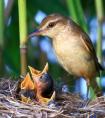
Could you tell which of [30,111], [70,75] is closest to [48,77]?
[30,111]

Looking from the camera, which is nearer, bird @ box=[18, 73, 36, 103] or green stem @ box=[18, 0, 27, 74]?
green stem @ box=[18, 0, 27, 74]

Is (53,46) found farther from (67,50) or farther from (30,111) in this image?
(30,111)

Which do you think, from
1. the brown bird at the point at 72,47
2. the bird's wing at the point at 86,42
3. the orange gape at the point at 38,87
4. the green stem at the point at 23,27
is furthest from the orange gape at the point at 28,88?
the bird's wing at the point at 86,42

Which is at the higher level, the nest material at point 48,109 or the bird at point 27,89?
the bird at point 27,89

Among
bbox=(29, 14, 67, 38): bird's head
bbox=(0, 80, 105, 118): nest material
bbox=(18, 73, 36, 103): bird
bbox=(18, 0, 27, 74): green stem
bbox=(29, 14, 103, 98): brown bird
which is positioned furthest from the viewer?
bbox=(29, 14, 103, 98): brown bird

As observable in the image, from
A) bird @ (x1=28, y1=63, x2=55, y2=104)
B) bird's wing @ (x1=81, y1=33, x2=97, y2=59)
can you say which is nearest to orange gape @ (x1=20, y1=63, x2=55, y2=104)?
bird @ (x1=28, y1=63, x2=55, y2=104)

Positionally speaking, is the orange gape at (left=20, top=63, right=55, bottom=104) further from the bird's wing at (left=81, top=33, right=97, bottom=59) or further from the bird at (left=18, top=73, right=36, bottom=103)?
the bird's wing at (left=81, top=33, right=97, bottom=59)

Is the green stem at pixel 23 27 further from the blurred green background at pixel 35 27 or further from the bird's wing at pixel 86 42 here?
the bird's wing at pixel 86 42

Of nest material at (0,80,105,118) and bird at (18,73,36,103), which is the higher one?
bird at (18,73,36,103)
